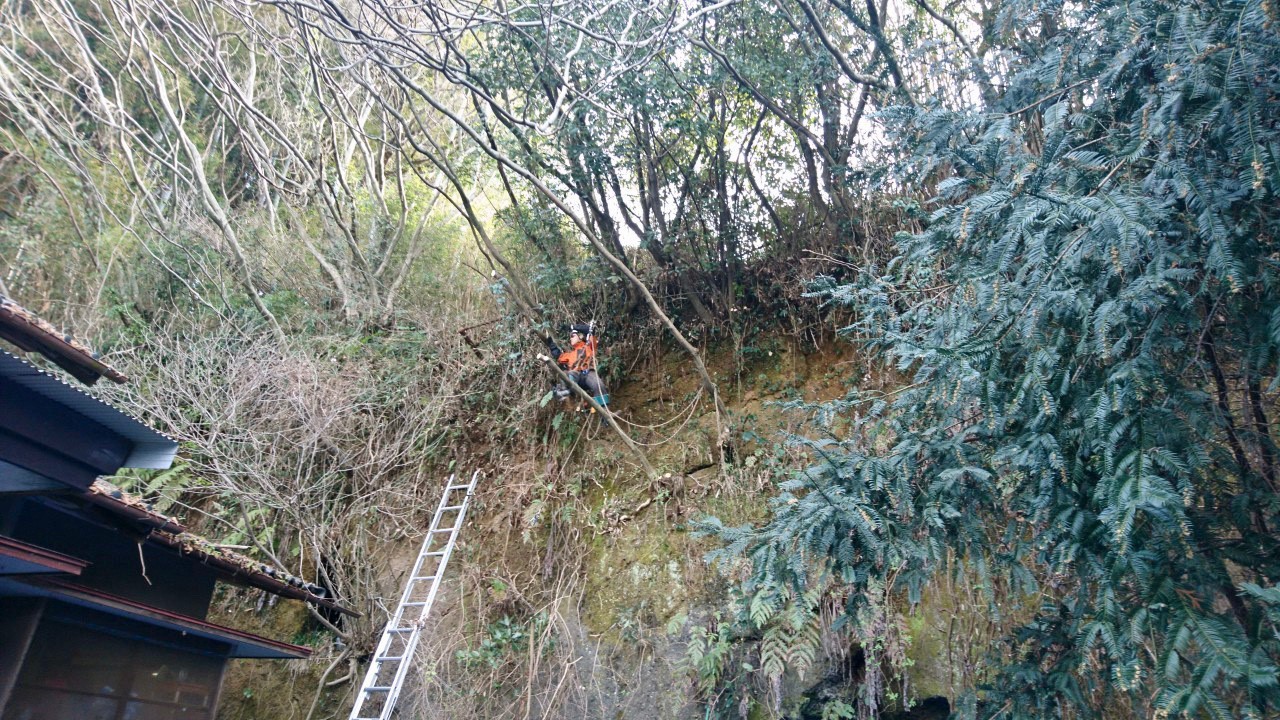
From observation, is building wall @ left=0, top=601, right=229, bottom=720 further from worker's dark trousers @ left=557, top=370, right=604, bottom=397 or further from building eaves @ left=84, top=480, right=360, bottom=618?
worker's dark trousers @ left=557, top=370, right=604, bottom=397

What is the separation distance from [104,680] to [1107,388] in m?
6.44

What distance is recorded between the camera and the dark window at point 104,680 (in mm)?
4805

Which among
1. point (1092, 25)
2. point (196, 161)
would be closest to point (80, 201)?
point (196, 161)

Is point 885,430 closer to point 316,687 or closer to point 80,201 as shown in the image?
point 316,687

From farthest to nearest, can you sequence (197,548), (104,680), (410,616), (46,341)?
(410,616)
(197,548)
(104,680)
(46,341)

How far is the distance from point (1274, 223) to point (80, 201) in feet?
46.7

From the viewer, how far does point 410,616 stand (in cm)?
795

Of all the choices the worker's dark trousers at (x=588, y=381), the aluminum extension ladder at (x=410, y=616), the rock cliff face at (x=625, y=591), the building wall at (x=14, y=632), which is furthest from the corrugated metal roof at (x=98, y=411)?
the worker's dark trousers at (x=588, y=381)

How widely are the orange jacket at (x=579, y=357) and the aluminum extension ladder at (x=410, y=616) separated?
181 centimetres

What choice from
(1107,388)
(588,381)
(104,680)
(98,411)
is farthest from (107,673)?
(1107,388)

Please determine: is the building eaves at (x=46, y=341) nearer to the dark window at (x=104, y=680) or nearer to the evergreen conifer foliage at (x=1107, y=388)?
the dark window at (x=104, y=680)

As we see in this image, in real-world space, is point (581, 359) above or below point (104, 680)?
above

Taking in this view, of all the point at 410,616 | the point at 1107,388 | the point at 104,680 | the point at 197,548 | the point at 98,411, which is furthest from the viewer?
the point at 410,616

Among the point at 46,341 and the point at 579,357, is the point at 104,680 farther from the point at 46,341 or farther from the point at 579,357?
the point at 579,357
